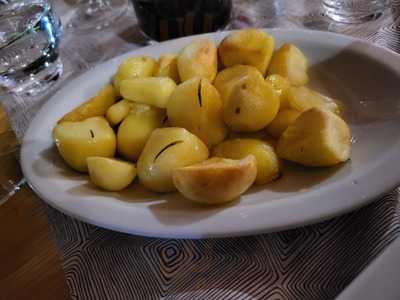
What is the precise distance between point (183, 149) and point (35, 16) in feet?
1.19

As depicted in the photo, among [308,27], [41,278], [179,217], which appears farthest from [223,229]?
[308,27]

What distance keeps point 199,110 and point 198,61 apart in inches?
3.0

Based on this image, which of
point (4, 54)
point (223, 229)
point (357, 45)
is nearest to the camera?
point (223, 229)

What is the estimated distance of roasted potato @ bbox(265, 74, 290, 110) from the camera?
45 centimetres

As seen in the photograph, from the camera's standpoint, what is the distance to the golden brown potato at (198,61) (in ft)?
1.56

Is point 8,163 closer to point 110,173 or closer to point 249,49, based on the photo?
point 110,173

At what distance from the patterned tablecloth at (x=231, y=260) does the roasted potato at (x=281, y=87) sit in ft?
0.36

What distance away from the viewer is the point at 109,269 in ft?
1.34

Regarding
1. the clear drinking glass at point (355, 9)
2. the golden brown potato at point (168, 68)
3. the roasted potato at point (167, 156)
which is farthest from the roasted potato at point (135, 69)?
the clear drinking glass at point (355, 9)

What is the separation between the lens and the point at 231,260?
0.39m

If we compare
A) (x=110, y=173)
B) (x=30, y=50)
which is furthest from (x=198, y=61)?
(x=30, y=50)

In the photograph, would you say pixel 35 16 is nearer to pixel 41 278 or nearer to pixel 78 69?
pixel 78 69

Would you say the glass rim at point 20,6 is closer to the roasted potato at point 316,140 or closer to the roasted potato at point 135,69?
the roasted potato at point 135,69

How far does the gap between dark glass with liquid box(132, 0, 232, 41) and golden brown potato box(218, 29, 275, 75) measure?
14 cm
